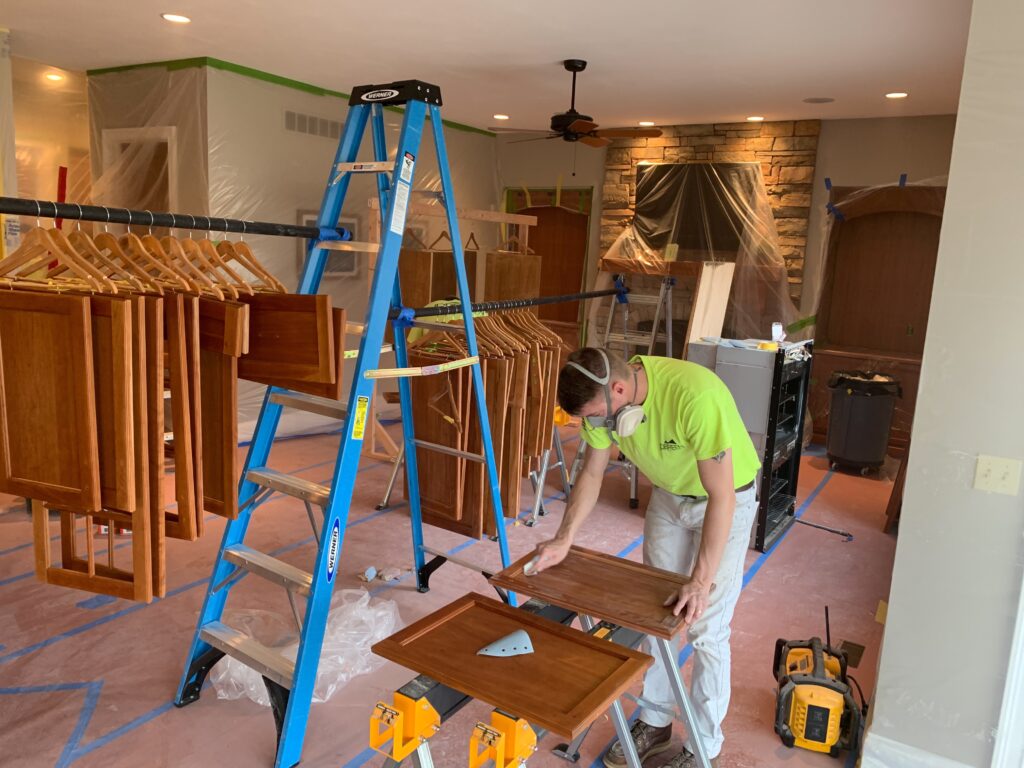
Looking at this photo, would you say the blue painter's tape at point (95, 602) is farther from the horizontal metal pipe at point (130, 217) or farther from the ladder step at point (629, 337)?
the ladder step at point (629, 337)

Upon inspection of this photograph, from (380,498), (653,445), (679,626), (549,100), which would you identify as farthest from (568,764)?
(549,100)

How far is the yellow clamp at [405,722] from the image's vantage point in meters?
1.42

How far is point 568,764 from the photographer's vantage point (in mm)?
2307

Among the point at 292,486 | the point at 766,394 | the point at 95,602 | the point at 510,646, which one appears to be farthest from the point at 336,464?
the point at 766,394

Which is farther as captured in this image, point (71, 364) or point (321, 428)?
point (321, 428)

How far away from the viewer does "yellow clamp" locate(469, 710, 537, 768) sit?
1366 mm

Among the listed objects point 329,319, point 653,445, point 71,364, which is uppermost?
point 329,319

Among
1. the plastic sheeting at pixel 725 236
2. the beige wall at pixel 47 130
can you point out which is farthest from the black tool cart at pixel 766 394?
the beige wall at pixel 47 130

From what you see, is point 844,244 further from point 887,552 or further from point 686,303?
point 887,552

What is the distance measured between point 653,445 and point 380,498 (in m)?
2.87

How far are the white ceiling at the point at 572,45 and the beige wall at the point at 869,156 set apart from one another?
0.81 ft

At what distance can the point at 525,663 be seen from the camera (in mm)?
1542

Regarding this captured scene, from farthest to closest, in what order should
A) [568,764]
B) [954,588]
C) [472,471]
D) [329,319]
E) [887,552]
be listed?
1. [887,552]
2. [472,471]
3. [568,764]
4. [954,588]
5. [329,319]

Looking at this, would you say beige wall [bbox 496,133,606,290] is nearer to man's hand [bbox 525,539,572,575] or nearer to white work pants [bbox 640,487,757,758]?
white work pants [bbox 640,487,757,758]
